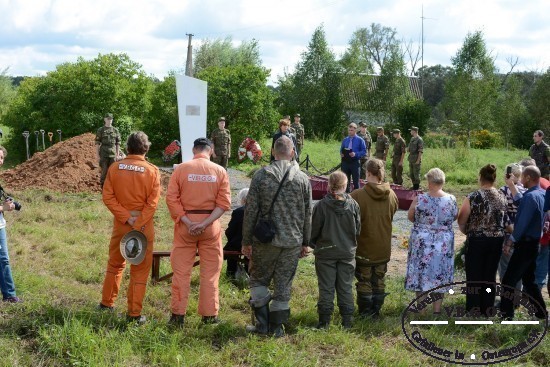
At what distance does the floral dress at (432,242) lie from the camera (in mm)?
5957

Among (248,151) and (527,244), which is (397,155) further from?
(527,244)

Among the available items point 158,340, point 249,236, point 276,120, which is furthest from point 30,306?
point 276,120

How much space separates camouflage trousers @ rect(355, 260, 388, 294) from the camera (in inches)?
239

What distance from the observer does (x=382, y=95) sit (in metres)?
40.7

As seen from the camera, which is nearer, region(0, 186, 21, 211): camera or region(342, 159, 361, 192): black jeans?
region(0, 186, 21, 211): camera

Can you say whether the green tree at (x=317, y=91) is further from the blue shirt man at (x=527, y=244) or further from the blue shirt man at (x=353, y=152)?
the blue shirt man at (x=527, y=244)

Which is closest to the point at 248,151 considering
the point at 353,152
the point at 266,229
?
the point at 353,152

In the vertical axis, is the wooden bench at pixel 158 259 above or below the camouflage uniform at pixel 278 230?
below

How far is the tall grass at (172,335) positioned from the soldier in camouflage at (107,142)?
6.69 metres

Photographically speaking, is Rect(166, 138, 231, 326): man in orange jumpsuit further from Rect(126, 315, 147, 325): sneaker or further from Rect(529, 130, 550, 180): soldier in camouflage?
Rect(529, 130, 550, 180): soldier in camouflage

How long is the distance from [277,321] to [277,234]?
0.79 metres

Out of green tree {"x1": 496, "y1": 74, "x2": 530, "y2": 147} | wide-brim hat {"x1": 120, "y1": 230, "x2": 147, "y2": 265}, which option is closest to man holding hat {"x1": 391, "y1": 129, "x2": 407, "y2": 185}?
wide-brim hat {"x1": 120, "y1": 230, "x2": 147, "y2": 265}

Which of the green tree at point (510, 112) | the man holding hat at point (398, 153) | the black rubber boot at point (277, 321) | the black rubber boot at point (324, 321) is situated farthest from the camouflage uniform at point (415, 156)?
the green tree at point (510, 112)

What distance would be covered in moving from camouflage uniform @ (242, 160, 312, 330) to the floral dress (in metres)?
1.22
